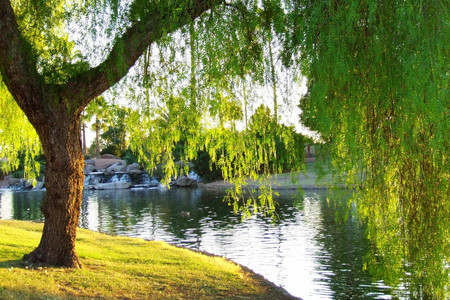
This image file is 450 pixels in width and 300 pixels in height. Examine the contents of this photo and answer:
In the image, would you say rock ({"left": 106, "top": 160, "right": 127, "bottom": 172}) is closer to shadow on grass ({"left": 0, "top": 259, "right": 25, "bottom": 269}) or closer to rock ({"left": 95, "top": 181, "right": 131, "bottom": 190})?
rock ({"left": 95, "top": 181, "right": 131, "bottom": 190})

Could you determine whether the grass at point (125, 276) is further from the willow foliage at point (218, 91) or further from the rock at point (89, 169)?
the rock at point (89, 169)

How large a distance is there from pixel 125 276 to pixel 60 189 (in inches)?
64.8

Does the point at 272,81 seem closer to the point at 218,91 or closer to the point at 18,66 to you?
the point at 218,91

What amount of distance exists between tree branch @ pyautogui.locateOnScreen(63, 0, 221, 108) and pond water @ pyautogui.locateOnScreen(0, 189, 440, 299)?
242cm

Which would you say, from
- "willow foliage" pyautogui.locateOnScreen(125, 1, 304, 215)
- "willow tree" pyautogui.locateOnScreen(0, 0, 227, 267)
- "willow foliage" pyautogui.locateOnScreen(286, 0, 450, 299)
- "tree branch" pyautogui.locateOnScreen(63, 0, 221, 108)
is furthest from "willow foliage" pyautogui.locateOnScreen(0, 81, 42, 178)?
"willow foliage" pyautogui.locateOnScreen(286, 0, 450, 299)

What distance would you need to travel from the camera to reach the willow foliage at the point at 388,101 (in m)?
3.46

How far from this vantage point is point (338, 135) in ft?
13.8

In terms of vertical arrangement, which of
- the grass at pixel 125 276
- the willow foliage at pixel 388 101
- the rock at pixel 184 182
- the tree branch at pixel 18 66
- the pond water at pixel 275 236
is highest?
the tree branch at pixel 18 66

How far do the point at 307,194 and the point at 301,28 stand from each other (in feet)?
75.1

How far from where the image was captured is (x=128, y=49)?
5.49 metres

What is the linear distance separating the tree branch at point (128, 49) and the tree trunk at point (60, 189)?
18.3 inches

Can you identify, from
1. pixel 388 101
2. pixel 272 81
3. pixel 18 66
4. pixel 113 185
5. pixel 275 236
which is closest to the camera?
pixel 388 101

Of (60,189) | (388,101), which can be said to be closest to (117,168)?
(60,189)

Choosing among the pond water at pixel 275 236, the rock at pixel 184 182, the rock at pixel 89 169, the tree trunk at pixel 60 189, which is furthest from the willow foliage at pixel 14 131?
the rock at pixel 89 169
